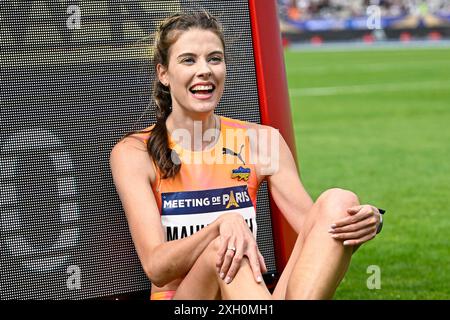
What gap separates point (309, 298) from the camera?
3.58 meters

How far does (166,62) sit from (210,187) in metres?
0.54

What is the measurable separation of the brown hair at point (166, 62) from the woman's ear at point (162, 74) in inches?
0.6

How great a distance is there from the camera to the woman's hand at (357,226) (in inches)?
143

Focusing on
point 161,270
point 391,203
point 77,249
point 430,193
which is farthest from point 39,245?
point 430,193

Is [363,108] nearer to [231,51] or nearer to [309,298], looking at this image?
[231,51]

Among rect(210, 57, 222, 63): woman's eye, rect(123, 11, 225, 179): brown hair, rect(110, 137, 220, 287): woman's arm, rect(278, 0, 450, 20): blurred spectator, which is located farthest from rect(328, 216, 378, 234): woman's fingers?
rect(278, 0, 450, 20): blurred spectator

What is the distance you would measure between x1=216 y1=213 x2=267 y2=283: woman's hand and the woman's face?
0.66 m

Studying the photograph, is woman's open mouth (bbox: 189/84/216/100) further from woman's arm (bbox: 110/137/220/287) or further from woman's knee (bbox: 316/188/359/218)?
woman's knee (bbox: 316/188/359/218)

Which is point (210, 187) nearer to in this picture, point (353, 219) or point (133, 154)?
A: point (133, 154)

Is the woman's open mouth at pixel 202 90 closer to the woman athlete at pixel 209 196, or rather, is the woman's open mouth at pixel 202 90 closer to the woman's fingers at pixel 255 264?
the woman athlete at pixel 209 196

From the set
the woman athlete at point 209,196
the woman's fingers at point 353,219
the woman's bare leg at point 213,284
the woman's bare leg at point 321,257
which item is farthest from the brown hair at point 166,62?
the woman's fingers at point 353,219

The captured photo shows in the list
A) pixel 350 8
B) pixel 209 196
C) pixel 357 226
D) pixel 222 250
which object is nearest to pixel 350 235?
pixel 357 226

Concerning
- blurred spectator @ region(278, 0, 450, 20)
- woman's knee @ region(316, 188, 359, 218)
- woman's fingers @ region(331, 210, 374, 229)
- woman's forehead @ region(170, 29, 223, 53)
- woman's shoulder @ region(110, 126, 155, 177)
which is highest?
woman's forehead @ region(170, 29, 223, 53)

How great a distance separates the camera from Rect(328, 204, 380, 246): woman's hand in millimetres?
3645
